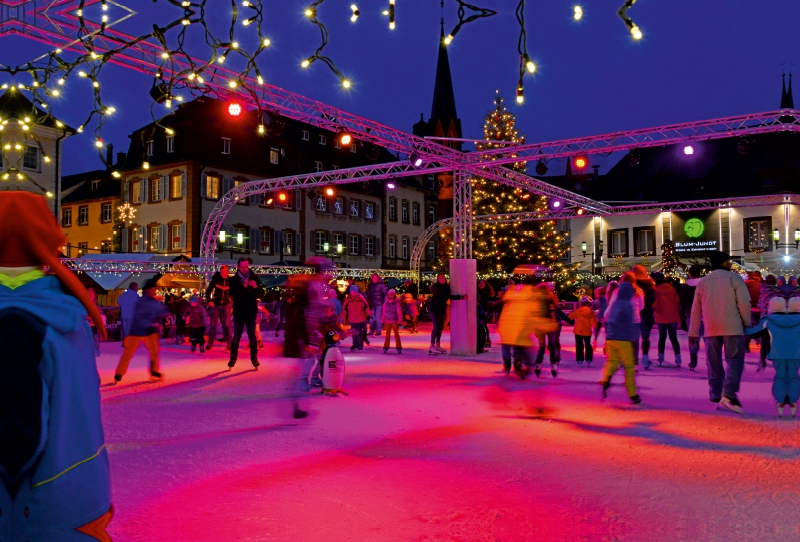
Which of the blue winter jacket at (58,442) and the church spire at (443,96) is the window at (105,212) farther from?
the blue winter jacket at (58,442)

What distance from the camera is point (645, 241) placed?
48.0m

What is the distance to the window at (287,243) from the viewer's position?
4534 cm

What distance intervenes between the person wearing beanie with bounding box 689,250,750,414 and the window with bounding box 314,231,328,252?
4001 cm

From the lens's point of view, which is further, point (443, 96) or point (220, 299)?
point (443, 96)

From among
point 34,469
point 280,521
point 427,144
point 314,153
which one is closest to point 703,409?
point 280,521

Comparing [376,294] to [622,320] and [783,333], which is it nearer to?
[622,320]

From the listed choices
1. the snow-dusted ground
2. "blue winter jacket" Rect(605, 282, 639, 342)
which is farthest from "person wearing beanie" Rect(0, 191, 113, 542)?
"blue winter jacket" Rect(605, 282, 639, 342)

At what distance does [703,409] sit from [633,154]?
400 inches

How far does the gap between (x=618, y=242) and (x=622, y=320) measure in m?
42.5

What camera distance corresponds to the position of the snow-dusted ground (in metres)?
4.20

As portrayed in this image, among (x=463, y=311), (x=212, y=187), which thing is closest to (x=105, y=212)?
(x=212, y=187)

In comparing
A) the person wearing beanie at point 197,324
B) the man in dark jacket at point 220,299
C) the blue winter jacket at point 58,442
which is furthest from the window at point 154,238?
the blue winter jacket at point 58,442

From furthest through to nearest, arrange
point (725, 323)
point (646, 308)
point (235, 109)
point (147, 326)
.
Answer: point (235, 109)
point (646, 308)
point (147, 326)
point (725, 323)

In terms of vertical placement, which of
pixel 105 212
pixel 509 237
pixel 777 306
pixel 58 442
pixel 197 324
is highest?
pixel 105 212
